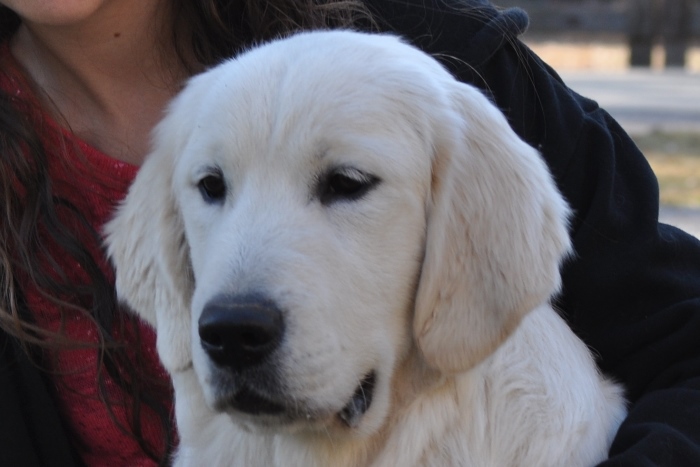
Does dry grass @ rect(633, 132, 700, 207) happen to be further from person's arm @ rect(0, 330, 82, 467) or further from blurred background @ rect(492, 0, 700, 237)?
person's arm @ rect(0, 330, 82, 467)

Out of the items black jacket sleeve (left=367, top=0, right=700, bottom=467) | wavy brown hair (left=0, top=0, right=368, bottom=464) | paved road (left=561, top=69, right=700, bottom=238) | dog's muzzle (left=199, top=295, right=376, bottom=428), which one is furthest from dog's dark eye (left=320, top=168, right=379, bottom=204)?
paved road (left=561, top=69, right=700, bottom=238)

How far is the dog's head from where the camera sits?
2.48m

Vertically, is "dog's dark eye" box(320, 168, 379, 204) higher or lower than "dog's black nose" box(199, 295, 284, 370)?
higher

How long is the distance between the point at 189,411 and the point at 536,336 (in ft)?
3.34

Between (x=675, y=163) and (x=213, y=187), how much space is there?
8.66 meters

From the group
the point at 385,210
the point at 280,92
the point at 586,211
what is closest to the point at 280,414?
the point at 385,210

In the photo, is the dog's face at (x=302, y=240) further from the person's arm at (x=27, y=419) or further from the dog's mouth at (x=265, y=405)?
the person's arm at (x=27, y=419)

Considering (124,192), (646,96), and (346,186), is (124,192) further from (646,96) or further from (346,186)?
(646,96)

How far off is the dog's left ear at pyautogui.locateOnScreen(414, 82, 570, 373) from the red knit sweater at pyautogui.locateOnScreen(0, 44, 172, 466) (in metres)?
1.23

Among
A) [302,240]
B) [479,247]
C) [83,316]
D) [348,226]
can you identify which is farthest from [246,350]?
[83,316]

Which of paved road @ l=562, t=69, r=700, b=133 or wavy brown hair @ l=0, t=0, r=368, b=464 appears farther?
paved road @ l=562, t=69, r=700, b=133

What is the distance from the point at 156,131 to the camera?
3197 mm

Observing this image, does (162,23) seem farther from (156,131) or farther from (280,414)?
(280,414)

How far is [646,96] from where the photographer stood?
48.6 ft
